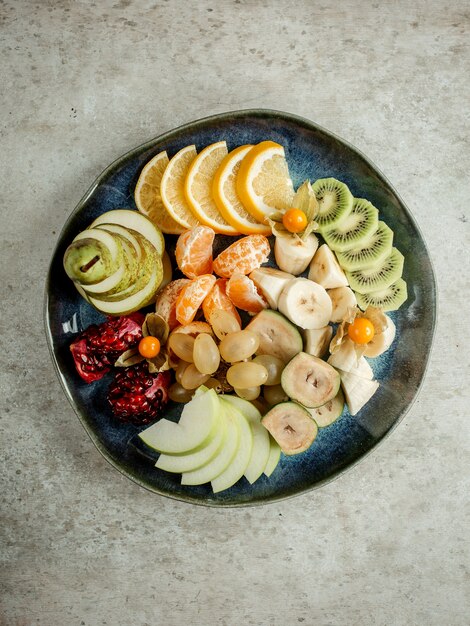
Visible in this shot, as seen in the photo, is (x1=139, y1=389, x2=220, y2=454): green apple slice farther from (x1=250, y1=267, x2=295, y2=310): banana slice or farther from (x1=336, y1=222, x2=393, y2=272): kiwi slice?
(x1=336, y1=222, x2=393, y2=272): kiwi slice

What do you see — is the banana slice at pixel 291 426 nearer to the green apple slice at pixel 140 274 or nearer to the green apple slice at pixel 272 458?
the green apple slice at pixel 272 458

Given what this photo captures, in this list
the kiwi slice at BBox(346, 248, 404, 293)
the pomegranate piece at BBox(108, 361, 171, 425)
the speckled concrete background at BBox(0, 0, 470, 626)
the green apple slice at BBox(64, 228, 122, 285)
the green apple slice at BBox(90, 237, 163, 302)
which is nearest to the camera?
the green apple slice at BBox(64, 228, 122, 285)

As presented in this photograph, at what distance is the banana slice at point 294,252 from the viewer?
1959 millimetres

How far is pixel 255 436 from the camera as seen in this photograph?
1.97 m

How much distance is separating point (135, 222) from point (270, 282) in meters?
0.57

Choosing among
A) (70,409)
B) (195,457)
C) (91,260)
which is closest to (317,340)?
(195,457)

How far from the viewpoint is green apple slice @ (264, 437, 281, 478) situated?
1989 mm

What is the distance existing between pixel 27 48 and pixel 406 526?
8.66 ft

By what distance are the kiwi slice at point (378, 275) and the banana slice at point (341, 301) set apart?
57mm

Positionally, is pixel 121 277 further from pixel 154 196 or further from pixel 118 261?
pixel 154 196

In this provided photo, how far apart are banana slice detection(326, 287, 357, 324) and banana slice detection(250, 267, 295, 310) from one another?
0.60ft

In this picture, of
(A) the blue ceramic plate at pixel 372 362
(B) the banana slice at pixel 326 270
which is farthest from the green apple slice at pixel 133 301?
(B) the banana slice at pixel 326 270

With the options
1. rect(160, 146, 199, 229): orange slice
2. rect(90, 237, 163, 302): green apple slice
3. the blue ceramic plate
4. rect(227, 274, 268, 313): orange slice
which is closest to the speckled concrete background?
the blue ceramic plate

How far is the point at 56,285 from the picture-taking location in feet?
6.70
